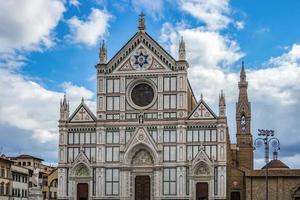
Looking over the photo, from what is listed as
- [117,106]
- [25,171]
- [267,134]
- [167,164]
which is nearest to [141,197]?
[167,164]

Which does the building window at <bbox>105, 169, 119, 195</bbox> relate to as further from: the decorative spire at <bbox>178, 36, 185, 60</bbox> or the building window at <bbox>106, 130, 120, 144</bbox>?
the decorative spire at <bbox>178, 36, 185, 60</bbox>

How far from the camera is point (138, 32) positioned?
240ft

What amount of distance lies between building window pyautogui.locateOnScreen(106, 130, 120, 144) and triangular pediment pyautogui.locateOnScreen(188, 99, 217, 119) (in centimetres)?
883

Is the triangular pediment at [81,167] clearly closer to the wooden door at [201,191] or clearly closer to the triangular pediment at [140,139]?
the triangular pediment at [140,139]

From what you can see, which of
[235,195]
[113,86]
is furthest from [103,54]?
[235,195]

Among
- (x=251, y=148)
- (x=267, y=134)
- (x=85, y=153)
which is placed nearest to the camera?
(x=267, y=134)

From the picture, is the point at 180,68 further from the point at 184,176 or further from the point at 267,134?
the point at 267,134

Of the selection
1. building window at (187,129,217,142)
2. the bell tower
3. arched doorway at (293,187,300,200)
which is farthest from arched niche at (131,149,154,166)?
the bell tower

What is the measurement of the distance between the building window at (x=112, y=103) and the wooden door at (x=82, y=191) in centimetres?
944

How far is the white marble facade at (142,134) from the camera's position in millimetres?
69312

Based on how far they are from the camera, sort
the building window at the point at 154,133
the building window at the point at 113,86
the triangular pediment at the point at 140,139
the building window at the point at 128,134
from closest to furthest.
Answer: the triangular pediment at the point at 140,139 < the building window at the point at 154,133 < the building window at the point at 128,134 < the building window at the point at 113,86

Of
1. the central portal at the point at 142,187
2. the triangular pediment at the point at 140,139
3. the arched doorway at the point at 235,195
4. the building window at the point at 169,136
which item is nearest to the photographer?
the arched doorway at the point at 235,195

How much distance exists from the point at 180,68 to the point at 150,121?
707cm

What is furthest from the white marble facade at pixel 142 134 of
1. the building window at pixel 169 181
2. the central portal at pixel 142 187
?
the central portal at pixel 142 187
